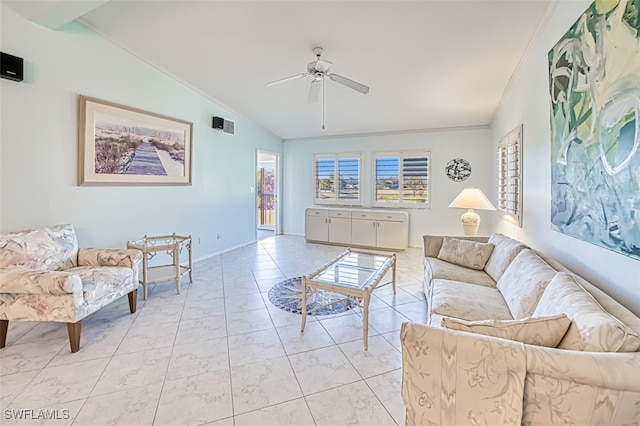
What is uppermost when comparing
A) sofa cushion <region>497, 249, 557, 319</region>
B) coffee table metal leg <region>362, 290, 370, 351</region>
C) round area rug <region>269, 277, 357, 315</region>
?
sofa cushion <region>497, 249, 557, 319</region>

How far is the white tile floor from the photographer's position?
1656mm

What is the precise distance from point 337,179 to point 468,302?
194 inches

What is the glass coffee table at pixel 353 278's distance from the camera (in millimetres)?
2305

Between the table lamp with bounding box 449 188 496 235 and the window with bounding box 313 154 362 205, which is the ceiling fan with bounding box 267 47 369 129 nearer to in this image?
the table lamp with bounding box 449 188 496 235

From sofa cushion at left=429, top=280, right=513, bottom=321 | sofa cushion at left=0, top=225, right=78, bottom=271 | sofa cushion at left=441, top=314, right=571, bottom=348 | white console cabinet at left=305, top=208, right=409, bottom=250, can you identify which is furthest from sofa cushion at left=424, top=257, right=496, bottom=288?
sofa cushion at left=0, top=225, right=78, bottom=271

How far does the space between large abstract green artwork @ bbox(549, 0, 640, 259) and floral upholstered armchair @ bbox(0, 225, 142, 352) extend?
3.48m

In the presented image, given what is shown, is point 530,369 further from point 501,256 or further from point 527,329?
point 501,256

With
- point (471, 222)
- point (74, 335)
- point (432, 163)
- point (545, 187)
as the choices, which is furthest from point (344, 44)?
point (74, 335)

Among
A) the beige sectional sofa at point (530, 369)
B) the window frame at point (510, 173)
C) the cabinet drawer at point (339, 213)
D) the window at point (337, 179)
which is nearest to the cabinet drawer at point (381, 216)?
the cabinet drawer at point (339, 213)

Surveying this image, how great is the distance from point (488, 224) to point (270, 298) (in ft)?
14.3

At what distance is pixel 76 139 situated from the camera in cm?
312

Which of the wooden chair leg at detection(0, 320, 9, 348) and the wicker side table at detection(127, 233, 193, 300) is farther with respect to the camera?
the wicker side table at detection(127, 233, 193, 300)

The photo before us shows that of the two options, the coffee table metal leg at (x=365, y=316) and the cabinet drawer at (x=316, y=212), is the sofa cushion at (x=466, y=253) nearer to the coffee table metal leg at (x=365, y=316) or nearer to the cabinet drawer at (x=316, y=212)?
the coffee table metal leg at (x=365, y=316)

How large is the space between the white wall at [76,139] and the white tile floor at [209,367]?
3.46 feet
